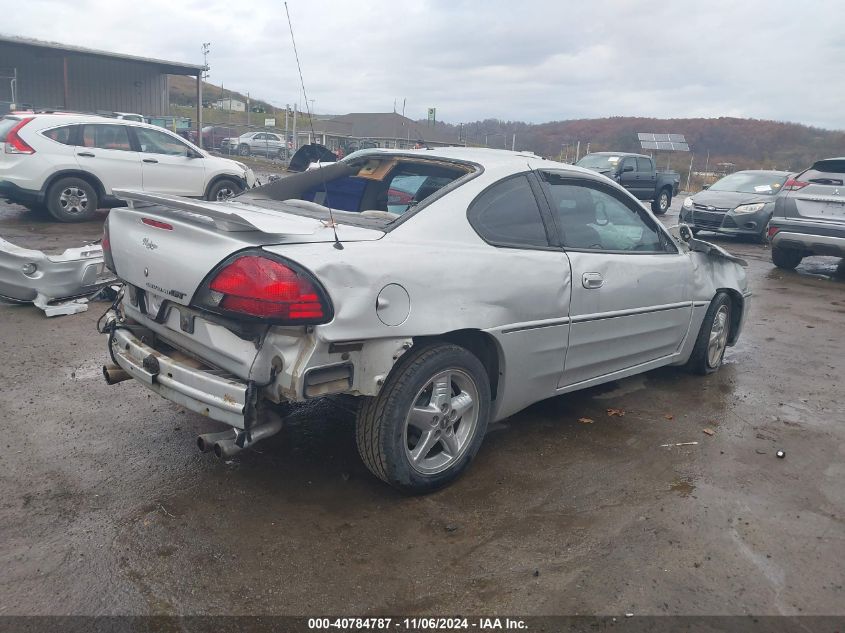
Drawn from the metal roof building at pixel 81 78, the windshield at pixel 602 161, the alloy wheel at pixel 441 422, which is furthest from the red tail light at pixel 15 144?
the metal roof building at pixel 81 78

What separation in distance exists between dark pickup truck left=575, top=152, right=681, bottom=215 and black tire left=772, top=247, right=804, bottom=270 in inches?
299

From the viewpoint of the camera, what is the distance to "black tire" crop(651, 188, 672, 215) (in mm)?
20920

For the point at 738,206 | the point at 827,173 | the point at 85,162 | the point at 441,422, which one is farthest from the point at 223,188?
the point at 441,422

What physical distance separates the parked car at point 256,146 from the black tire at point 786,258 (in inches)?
1076

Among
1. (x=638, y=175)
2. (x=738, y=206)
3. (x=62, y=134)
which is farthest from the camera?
(x=638, y=175)

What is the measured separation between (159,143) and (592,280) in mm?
9669

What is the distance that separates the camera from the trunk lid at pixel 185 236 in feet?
9.44

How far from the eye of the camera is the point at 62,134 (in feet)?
34.2

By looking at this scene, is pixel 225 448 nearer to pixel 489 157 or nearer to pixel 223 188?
pixel 489 157

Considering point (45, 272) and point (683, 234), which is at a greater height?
point (683, 234)

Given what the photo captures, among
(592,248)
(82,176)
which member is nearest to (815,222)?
(592,248)

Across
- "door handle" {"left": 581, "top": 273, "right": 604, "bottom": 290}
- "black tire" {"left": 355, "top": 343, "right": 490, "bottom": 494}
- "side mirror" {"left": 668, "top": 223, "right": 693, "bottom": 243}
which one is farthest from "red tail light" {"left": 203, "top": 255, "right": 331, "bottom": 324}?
"side mirror" {"left": 668, "top": 223, "right": 693, "bottom": 243}

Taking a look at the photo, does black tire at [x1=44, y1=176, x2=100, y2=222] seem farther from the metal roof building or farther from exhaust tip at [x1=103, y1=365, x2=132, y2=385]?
the metal roof building

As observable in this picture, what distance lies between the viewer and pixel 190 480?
338 centimetres
